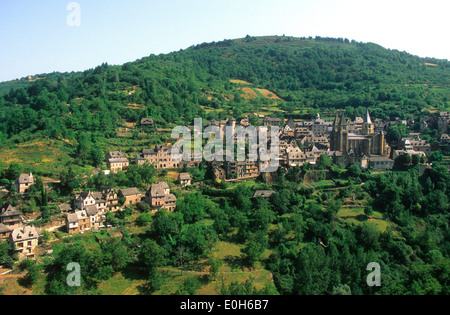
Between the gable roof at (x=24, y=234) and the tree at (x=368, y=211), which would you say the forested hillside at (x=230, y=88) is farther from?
the tree at (x=368, y=211)

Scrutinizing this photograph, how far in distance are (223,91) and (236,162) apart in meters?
49.8

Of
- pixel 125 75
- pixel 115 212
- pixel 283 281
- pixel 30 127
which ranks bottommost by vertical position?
pixel 283 281

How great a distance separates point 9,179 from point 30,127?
60.1ft

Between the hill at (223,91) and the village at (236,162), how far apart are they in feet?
19.8

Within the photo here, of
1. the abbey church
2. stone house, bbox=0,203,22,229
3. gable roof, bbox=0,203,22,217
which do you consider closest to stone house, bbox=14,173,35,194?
gable roof, bbox=0,203,22,217

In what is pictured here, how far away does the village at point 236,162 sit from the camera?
3142 centimetres

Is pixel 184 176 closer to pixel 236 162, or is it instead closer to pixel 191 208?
pixel 236 162

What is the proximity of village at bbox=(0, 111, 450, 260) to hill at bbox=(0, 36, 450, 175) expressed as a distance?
6025mm

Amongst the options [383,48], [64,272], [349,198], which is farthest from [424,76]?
[64,272]

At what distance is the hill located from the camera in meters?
54.5

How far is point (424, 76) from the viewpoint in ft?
340

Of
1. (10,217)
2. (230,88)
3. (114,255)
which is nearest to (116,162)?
(10,217)
